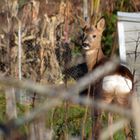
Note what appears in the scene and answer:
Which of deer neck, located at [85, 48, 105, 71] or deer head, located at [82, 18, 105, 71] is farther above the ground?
deer head, located at [82, 18, 105, 71]

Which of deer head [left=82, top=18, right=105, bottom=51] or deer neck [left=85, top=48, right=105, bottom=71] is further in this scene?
deer head [left=82, top=18, right=105, bottom=51]

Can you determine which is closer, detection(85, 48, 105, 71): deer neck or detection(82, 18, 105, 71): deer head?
detection(85, 48, 105, 71): deer neck

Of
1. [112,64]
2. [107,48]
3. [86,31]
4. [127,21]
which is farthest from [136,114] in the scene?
[107,48]

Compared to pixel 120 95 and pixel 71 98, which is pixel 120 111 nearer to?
pixel 71 98

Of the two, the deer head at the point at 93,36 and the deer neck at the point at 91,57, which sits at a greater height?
the deer head at the point at 93,36

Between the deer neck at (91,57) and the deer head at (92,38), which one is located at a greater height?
the deer head at (92,38)

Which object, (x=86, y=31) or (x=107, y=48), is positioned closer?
(x=86, y=31)

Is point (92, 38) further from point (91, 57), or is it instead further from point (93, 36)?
point (91, 57)

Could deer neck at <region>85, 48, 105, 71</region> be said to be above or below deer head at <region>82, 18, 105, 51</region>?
below

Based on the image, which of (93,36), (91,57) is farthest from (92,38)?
(91,57)

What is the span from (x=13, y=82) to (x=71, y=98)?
0.08m

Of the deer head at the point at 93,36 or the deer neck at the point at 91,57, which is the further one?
the deer head at the point at 93,36

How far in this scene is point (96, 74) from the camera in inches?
35.4

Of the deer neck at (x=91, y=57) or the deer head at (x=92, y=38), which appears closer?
the deer neck at (x=91, y=57)
